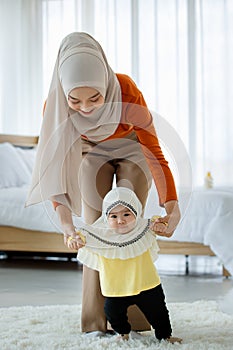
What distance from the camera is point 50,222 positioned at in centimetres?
304

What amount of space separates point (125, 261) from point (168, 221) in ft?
0.60

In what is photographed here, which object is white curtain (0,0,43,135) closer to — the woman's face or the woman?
the woman

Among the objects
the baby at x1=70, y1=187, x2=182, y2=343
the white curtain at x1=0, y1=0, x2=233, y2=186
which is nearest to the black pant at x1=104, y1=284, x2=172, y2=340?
the baby at x1=70, y1=187, x2=182, y2=343

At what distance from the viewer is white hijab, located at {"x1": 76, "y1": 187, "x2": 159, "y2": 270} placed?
1.98 m

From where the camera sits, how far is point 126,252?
1976mm

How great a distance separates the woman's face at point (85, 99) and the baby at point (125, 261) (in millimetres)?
285

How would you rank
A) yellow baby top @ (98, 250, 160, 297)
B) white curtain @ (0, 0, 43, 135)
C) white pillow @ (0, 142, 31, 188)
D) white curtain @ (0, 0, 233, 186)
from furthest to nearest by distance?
1. white curtain @ (0, 0, 43, 135)
2. white curtain @ (0, 0, 233, 186)
3. white pillow @ (0, 142, 31, 188)
4. yellow baby top @ (98, 250, 160, 297)

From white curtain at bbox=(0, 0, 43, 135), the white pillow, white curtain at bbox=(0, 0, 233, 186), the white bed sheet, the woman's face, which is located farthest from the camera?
white curtain at bbox=(0, 0, 43, 135)

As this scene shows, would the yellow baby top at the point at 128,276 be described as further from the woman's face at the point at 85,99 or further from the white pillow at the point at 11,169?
the white pillow at the point at 11,169

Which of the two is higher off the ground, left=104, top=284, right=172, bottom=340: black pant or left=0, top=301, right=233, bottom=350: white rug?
left=104, top=284, right=172, bottom=340: black pant

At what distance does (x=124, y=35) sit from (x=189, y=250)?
2.81 meters

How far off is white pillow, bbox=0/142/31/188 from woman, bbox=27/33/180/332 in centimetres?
240

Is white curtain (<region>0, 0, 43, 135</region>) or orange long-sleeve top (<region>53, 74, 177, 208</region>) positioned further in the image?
white curtain (<region>0, 0, 43, 135</region>)

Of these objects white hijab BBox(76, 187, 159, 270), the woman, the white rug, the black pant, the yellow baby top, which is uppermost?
the woman
